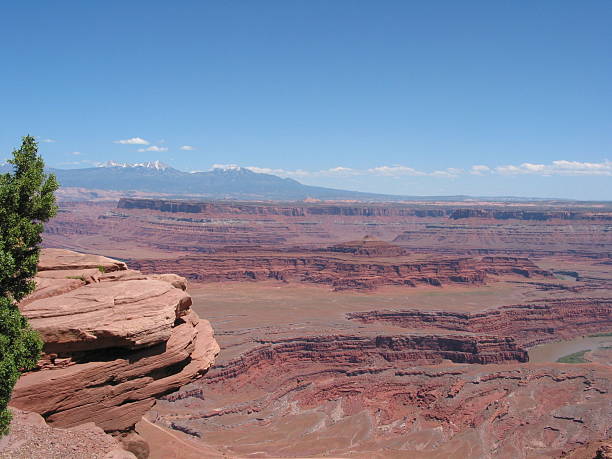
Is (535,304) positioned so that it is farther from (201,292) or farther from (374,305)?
(201,292)

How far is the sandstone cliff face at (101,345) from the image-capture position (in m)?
18.5

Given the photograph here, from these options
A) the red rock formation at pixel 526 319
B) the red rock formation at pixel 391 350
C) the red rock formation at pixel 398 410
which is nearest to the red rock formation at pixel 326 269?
the red rock formation at pixel 526 319

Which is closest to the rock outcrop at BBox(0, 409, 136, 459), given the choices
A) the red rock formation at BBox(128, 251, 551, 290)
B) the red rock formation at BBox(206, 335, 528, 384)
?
the red rock formation at BBox(206, 335, 528, 384)

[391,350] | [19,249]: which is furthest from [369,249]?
[19,249]

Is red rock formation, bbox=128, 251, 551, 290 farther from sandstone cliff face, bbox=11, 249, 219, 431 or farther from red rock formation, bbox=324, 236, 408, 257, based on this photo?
sandstone cliff face, bbox=11, 249, 219, 431

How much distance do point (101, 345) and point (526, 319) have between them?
3511 inches

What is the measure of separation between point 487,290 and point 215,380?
84.2 metres

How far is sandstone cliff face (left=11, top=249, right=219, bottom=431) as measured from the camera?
18.5 meters

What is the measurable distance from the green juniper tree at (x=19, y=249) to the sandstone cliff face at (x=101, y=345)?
1030 mm

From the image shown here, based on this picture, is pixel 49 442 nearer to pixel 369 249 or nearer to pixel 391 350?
pixel 391 350

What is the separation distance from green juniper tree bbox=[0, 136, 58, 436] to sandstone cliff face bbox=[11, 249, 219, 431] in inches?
40.5

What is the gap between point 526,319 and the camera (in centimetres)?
9481

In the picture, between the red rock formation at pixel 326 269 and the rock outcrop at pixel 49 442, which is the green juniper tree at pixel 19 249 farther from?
the red rock formation at pixel 326 269

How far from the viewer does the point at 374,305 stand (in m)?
102
